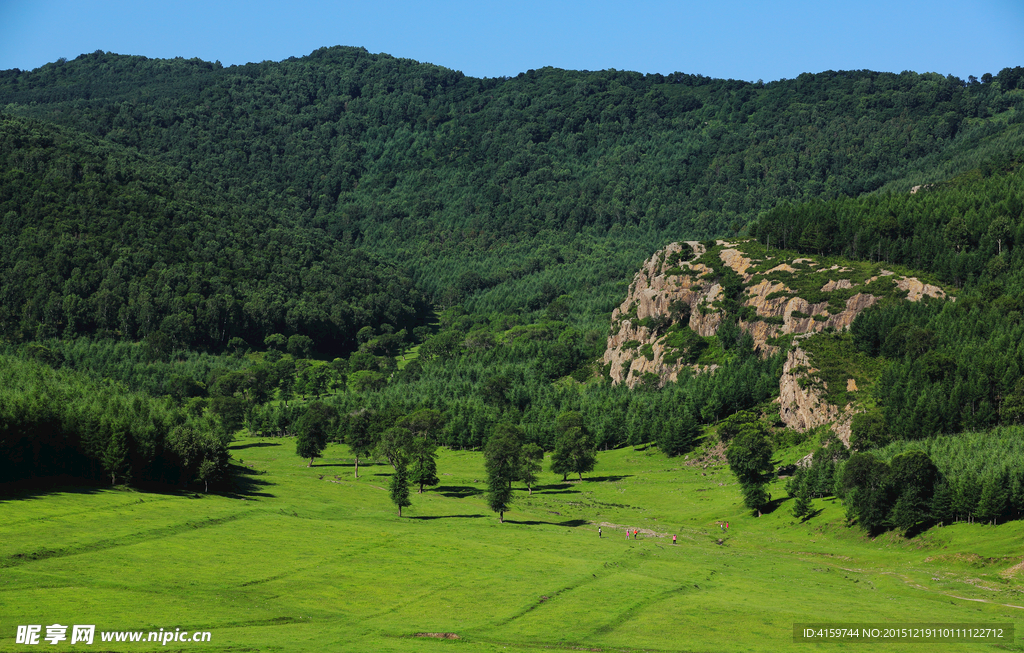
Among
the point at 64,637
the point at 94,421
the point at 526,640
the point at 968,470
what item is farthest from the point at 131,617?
the point at 968,470

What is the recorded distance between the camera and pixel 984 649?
73.9 metres

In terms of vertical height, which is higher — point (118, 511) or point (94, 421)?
point (94, 421)

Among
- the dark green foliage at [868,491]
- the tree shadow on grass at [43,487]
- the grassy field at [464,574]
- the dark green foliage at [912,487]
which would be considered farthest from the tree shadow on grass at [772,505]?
the tree shadow on grass at [43,487]

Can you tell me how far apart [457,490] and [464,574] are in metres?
78.7

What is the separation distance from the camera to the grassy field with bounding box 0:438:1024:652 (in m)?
75.4

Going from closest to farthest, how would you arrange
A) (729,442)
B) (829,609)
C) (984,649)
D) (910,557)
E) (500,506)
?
(984,649), (829,609), (910,557), (500,506), (729,442)

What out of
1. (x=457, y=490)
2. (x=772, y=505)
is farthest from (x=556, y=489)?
(x=772, y=505)

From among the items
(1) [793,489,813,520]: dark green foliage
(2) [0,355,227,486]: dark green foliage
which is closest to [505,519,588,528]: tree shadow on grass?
(1) [793,489,813,520]: dark green foliage

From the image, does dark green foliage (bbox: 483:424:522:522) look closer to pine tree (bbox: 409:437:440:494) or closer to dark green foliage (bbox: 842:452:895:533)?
pine tree (bbox: 409:437:440:494)

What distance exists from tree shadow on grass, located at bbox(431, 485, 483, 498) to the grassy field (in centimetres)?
2028

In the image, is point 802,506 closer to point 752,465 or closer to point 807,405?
point 752,465

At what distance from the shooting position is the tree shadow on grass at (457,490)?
17571cm

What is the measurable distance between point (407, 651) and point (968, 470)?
3620 inches

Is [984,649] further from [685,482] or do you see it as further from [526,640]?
[685,482]
